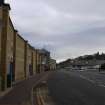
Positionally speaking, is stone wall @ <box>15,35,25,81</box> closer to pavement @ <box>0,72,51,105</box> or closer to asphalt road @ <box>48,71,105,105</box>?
asphalt road @ <box>48,71,105,105</box>

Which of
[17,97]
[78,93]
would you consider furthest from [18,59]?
[17,97]

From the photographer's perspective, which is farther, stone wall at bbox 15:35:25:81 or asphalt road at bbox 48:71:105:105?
stone wall at bbox 15:35:25:81

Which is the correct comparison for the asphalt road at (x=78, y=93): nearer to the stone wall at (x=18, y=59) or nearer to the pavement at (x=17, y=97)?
the pavement at (x=17, y=97)

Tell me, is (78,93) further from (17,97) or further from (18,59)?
(18,59)

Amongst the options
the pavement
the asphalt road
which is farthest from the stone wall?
the pavement

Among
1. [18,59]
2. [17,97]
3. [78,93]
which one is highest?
[18,59]

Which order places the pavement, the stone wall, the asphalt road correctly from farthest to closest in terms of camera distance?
the stone wall
the pavement
the asphalt road

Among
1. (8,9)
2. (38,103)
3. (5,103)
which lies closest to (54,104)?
(38,103)

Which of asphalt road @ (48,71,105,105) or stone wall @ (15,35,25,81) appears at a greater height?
stone wall @ (15,35,25,81)

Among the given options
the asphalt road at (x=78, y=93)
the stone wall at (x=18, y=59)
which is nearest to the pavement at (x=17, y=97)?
the asphalt road at (x=78, y=93)

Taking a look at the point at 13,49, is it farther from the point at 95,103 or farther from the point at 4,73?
the point at 95,103

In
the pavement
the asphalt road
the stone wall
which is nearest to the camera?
the asphalt road

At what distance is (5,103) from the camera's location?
21703mm

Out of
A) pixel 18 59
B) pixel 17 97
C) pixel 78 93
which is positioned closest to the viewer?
pixel 17 97
